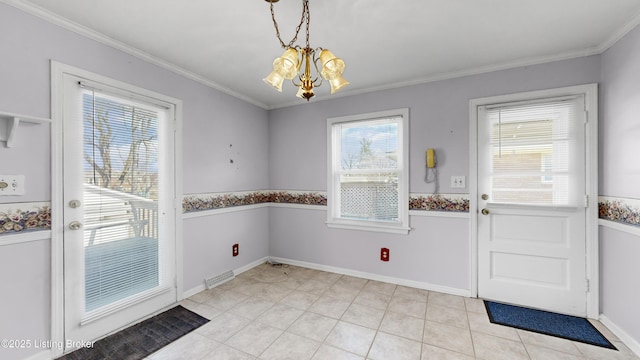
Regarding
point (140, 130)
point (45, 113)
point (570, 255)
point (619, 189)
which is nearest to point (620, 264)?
point (570, 255)

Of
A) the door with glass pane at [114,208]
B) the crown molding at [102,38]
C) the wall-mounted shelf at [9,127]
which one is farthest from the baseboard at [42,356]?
the crown molding at [102,38]

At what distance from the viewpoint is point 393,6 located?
162cm

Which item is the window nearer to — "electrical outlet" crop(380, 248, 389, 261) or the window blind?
the window blind

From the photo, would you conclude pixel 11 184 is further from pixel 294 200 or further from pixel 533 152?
pixel 533 152

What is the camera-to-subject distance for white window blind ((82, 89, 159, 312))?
1.91 metres

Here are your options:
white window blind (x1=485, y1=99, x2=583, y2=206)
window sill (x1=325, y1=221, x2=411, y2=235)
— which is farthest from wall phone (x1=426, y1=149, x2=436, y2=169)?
window sill (x1=325, y1=221, x2=411, y2=235)

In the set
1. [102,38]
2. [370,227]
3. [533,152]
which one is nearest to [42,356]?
[102,38]

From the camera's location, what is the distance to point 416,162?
2.81 metres

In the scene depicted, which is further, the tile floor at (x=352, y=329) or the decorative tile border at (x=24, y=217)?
the tile floor at (x=352, y=329)

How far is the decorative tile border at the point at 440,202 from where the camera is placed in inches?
103

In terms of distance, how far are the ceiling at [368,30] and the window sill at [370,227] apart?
1697 millimetres

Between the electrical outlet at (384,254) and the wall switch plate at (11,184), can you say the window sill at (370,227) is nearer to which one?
the electrical outlet at (384,254)

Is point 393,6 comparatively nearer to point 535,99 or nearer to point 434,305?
point 535,99

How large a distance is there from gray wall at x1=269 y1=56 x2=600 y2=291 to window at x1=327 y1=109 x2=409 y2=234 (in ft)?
0.31
